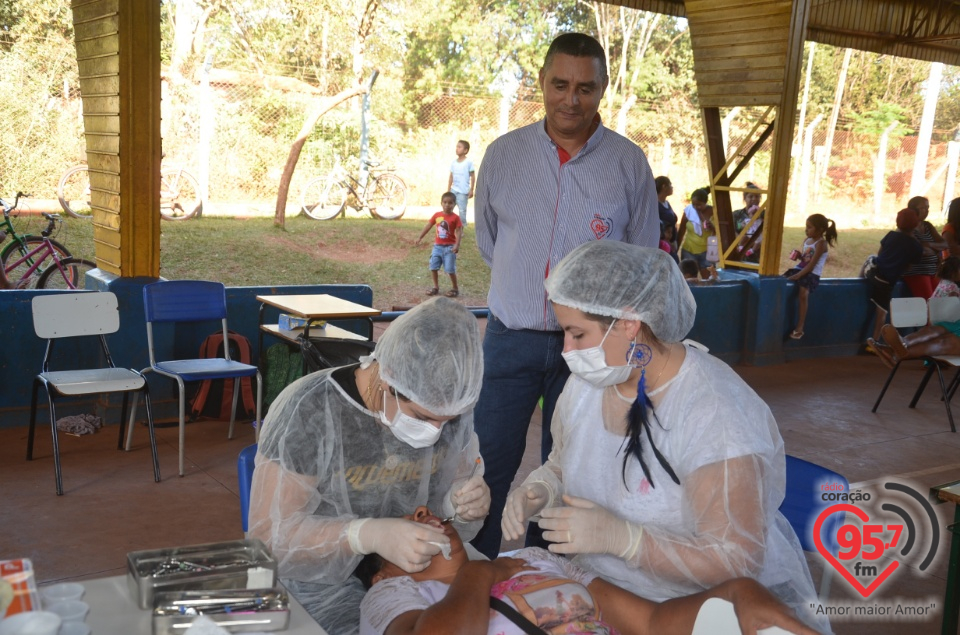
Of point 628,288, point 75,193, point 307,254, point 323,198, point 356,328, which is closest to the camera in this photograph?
point 628,288

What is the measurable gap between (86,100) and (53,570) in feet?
9.33

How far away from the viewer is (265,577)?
1.47 m

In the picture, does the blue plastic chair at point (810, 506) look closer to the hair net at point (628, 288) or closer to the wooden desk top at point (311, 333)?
→ the hair net at point (628, 288)

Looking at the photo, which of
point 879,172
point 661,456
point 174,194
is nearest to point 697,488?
point 661,456

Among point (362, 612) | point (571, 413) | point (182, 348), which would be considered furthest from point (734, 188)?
point (362, 612)

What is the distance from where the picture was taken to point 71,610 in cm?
138

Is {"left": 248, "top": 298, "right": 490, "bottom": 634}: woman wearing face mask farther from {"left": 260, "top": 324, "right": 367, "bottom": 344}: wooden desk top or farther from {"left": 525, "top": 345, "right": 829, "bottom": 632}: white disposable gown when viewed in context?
{"left": 260, "top": 324, "right": 367, "bottom": 344}: wooden desk top

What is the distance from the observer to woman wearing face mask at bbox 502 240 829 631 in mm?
1729

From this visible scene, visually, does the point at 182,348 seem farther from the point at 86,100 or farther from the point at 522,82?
the point at 522,82

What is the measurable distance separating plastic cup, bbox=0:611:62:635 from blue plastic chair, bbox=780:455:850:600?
5.15ft

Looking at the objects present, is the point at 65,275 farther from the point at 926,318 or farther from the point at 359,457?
the point at 926,318

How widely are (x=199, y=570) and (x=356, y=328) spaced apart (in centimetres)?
387

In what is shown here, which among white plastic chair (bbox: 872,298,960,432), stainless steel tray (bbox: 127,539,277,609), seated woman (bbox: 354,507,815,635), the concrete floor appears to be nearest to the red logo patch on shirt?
seated woman (bbox: 354,507,815,635)

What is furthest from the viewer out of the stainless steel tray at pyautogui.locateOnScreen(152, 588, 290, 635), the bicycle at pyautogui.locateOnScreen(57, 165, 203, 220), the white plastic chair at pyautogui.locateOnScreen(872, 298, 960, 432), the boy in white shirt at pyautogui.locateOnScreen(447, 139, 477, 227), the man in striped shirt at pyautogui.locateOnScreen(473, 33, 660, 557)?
the boy in white shirt at pyautogui.locateOnScreen(447, 139, 477, 227)
